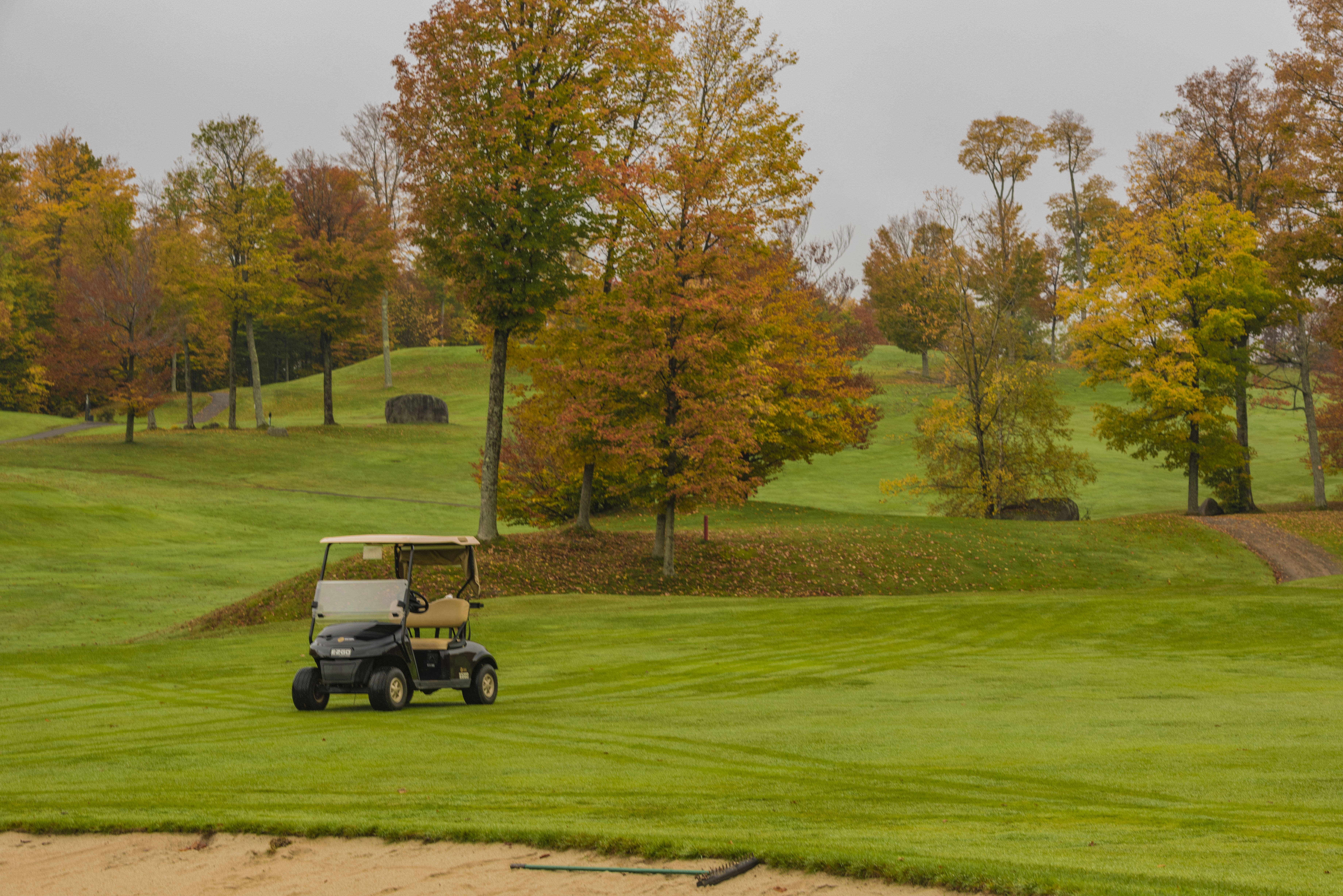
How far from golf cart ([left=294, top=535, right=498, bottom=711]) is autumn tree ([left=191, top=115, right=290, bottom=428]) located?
159 feet

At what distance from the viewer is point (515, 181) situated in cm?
2686

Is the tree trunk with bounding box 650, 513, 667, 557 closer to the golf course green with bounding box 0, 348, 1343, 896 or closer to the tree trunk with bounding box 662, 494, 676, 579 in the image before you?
the tree trunk with bounding box 662, 494, 676, 579

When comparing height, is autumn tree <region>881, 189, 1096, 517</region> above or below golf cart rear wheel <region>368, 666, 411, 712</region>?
above

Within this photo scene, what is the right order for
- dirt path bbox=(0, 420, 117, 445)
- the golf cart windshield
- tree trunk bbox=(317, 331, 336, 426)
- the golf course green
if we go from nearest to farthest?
the golf course green → the golf cart windshield → dirt path bbox=(0, 420, 117, 445) → tree trunk bbox=(317, 331, 336, 426)

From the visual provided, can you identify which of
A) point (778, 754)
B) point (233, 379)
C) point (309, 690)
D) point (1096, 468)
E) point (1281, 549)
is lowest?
point (309, 690)

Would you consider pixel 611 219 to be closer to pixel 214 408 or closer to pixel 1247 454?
pixel 1247 454

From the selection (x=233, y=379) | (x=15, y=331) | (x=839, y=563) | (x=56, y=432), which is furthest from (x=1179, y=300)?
(x=15, y=331)

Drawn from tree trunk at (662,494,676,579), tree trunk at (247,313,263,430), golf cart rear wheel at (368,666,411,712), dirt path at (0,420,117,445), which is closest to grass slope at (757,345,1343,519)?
tree trunk at (662,494,676,579)

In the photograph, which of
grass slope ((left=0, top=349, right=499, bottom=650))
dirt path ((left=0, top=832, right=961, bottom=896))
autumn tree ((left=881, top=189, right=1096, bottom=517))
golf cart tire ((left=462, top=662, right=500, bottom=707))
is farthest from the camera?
autumn tree ((left=881, top=189, right=1096, bottom=517))

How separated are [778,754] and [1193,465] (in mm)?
38301

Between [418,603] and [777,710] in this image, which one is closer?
[777,710]

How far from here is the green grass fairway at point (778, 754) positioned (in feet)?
22.4

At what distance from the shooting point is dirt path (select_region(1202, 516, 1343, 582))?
32250mm

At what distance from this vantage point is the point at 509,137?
26797mm
